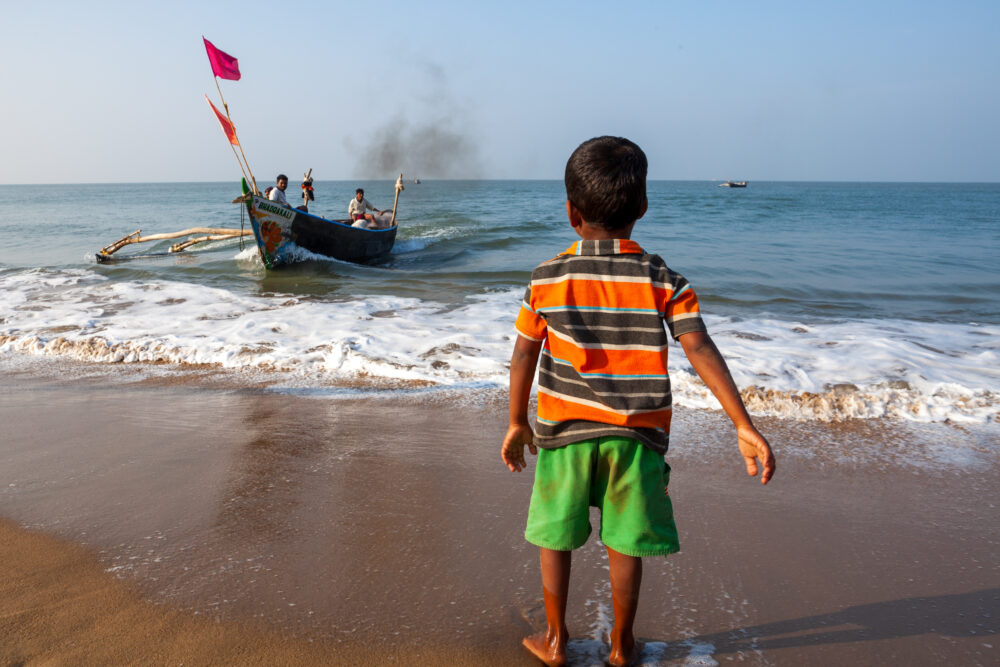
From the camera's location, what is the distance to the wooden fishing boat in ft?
41.4

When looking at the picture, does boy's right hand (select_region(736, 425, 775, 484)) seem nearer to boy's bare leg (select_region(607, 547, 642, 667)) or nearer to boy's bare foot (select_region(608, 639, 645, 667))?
boy's bare leg (select_region(607, 547, 642, 667))

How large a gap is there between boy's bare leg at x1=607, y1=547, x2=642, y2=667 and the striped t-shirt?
298 mm

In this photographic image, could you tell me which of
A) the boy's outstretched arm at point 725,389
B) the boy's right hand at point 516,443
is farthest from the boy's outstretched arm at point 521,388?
the boy's outstretched arm at point 725,389

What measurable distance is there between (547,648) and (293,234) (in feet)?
40.8

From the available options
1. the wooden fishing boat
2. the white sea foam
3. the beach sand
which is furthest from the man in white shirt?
the beach sand

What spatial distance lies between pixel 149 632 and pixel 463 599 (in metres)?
0.92

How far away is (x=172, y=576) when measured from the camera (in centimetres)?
228

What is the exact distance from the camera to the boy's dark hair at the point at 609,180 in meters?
1.64

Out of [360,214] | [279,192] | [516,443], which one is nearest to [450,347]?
[516,443]

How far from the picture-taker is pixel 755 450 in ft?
5.31

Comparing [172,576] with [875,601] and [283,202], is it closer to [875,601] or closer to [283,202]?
[875,601]

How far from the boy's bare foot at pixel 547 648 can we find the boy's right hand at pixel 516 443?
48cm

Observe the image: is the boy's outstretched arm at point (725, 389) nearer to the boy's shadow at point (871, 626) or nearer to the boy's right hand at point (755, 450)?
the boy's right hand at point (755, 450)

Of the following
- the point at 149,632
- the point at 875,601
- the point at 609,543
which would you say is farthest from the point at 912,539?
the point at 149,632
